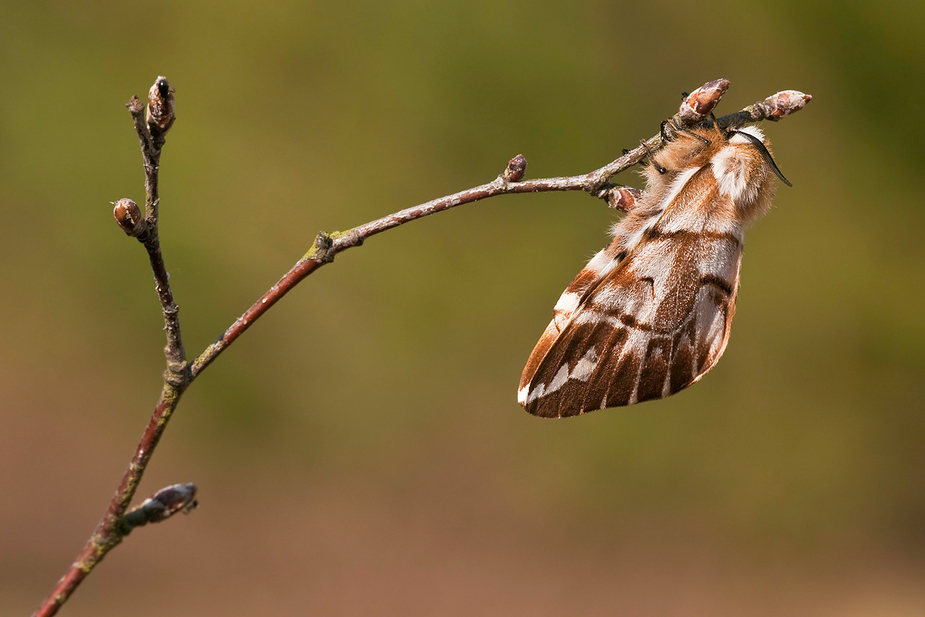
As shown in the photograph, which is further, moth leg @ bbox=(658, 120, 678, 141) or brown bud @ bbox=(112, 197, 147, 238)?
moth leg @ bbox=(658, 120, 678, 141)

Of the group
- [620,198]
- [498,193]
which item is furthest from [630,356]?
[498,193]

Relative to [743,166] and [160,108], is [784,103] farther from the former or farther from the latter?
[160,108]

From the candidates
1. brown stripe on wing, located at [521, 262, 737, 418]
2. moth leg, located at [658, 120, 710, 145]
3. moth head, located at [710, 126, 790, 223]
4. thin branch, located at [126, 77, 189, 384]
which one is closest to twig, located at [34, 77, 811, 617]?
thin branch, located at [126, 77, 189, 384]

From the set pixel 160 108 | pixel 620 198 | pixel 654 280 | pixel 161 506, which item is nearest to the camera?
pixel 160 108

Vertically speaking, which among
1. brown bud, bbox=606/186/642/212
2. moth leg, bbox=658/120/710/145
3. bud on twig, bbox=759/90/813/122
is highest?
moth leg, bbox=658/120/710/145

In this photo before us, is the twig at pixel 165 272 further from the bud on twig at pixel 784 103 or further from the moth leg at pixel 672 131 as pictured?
the moth leg at pixel 672 131

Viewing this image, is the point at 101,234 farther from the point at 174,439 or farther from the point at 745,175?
the point at 745,175

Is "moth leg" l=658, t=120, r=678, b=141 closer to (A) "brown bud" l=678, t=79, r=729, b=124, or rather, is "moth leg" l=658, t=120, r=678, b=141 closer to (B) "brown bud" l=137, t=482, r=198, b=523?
(A) "brown bud" l=678, t=79, r=729, b=124
